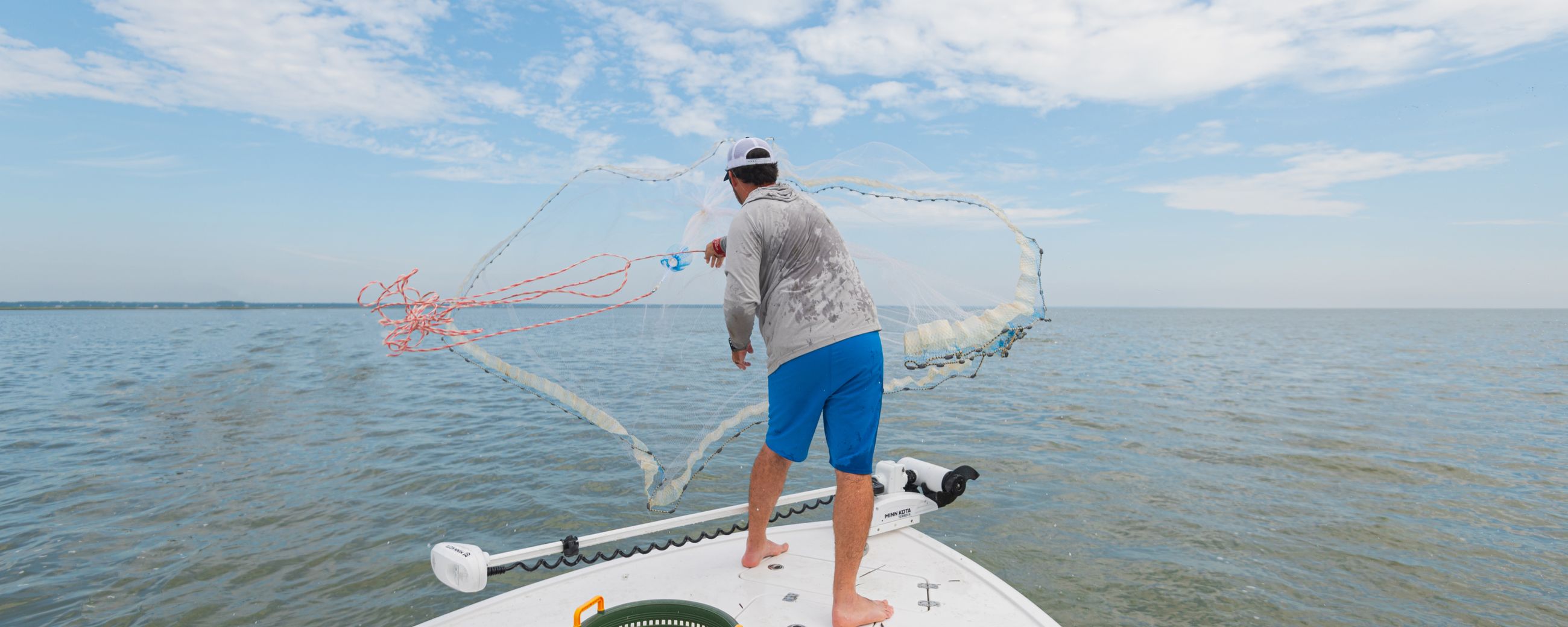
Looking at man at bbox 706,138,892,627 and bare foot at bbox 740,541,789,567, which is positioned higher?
man at bbox 706,138,892,627

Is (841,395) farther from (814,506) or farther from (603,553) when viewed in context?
(603,553)

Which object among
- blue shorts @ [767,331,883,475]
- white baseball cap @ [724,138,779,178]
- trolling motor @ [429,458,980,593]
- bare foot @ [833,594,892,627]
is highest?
white baseball cap @ [724,138,779,178]

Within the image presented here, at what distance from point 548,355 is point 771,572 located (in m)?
1.73

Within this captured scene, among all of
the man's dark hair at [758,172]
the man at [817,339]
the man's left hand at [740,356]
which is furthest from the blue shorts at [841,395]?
the man's dark hair at [758,172]

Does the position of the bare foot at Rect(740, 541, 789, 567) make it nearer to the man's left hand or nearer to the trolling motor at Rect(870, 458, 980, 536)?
the trolling motor at Rect(870, 458, 980, 536)

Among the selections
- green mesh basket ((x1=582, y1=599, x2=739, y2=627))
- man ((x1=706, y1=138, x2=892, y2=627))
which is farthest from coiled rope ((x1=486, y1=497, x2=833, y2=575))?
green mesh basket ((x1=582, y1=599, x2=739, y2=627))

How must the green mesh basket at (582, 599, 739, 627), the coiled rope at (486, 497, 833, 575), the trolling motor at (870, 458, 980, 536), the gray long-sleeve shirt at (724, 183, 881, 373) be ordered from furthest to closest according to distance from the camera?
the trolling motor at (870, 458, 980, 536), the coiled rope at (486, 497, 833, 575), the gray long-sleeve shirt at (724, 183, 881, 373), the green mesh basket at (582, 599, 739, 627)

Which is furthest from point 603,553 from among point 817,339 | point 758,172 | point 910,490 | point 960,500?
point 960,500

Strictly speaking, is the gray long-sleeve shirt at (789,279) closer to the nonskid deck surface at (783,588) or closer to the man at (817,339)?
Answer: the man at (817,339)

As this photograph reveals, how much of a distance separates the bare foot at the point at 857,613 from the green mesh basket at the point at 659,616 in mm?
715

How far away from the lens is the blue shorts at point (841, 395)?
104 inches

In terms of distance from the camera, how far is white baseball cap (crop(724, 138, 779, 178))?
2.86 m

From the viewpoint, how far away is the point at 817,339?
263cm

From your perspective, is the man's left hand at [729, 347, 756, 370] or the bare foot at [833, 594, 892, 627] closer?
the bare foot at [833, 594, 892, 627]
